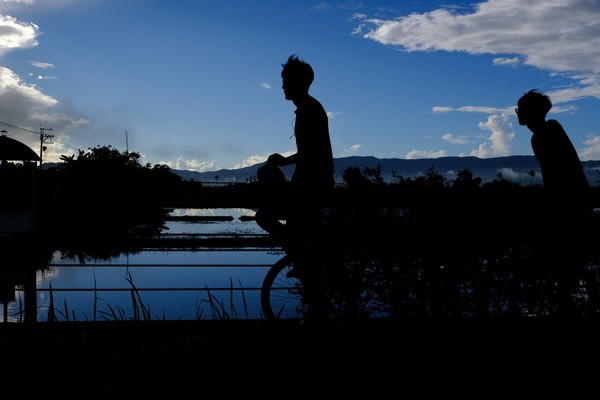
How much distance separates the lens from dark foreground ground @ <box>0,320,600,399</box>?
368 centimetres

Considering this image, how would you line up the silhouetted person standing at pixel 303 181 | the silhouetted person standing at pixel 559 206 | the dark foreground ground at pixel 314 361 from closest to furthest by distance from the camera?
the dark foreground ground at pixel 314 361 → the silhouetted person standing at pixel 303 181 → the silhouetted person standing at pixel 559 206

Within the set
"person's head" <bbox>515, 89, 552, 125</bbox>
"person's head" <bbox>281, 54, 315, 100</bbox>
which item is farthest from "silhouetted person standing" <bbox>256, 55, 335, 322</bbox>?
"person's head" <bbox>515, 89, 552, 125</bbox>

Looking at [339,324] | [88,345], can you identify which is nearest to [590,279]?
[339,324]

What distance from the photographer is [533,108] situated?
4.92m

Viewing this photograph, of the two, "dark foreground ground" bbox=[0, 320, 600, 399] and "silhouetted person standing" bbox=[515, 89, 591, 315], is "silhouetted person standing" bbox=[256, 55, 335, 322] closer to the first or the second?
"dark foreground ground" bbox=[0, 320, 600, 399]

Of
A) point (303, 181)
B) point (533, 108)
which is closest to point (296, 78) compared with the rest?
point (303, 181)

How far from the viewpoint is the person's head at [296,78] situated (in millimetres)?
4684

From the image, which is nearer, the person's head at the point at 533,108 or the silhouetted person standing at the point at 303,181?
the silhouetted person standing at the point at 303,181

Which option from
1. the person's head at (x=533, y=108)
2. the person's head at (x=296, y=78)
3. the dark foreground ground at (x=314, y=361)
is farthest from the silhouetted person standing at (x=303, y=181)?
the person's head at (x=533, y=108)

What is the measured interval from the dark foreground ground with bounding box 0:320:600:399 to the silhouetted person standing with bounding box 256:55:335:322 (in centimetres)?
53

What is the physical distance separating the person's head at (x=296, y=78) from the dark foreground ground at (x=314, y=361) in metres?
1.74

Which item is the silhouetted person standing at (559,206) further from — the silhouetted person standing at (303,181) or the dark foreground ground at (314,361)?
the silhouetted person standing at (303,181)

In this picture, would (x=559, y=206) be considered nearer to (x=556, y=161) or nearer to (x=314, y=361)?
(x=556, y=161)

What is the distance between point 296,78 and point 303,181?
782 mm
